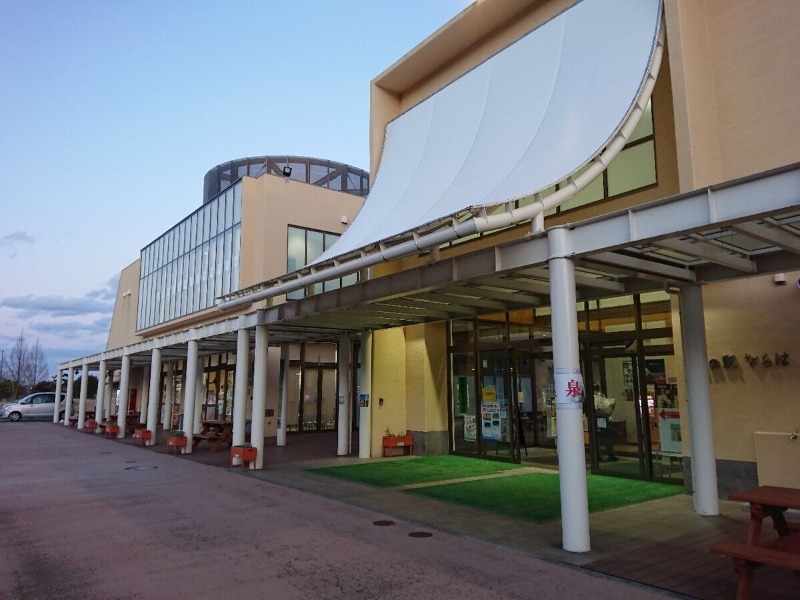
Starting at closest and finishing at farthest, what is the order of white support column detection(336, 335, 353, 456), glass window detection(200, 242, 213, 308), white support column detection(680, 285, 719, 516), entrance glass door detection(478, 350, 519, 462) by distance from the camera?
white support column detection(680, 285, 719, 516) < entrance glass door detection(478, 350, 519, 462) < white support column detection(336, 335, 353, 456) < glass window detection(200, 242, 213, 308)

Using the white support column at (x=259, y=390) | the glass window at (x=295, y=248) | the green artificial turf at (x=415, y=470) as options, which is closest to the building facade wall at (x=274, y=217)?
the glass window at (x=295, y=248)

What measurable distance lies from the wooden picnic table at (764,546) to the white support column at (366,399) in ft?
35.3

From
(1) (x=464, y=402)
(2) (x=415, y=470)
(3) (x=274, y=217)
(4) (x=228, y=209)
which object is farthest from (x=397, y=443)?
(4) (x=228, y=209)

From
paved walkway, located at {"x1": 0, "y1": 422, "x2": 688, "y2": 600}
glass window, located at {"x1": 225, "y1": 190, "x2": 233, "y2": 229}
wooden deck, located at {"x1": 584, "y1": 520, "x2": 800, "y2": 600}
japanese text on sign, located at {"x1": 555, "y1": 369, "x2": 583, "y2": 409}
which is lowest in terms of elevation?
paved walkway, located at {"x1": 0, "y1": 422, "x2": 688, "y2": 600}

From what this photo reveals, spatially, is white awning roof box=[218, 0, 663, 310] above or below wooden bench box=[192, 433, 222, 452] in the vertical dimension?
above

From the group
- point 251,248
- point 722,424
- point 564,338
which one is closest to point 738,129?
point 722,424

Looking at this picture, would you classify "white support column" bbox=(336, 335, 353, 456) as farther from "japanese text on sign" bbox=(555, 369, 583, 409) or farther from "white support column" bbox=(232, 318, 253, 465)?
"japanese text on sign" bbox=(555, 369, 583, 409)

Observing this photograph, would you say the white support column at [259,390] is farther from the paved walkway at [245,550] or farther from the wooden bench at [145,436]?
the wooden bench at [145,436]

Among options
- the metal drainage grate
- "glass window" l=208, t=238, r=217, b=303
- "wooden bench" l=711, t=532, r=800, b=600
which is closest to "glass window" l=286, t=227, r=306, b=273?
"glass window" l=208, t=238, r=217, b=303

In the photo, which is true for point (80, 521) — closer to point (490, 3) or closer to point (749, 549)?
point (749, 549)

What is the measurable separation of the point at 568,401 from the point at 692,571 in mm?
2051

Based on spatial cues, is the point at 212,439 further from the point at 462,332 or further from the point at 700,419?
the point at 700,419

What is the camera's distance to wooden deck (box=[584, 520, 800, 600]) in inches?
207

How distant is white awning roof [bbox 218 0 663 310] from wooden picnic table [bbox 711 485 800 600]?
4165 millimetres
